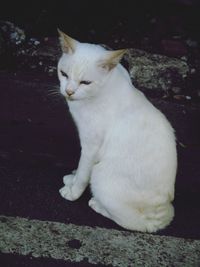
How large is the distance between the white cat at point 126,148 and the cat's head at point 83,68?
0.02m

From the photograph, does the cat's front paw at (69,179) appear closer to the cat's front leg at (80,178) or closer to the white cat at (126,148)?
the cat's front leg at (80,178)

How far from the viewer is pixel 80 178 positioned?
328cm

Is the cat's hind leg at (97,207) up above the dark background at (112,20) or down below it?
below

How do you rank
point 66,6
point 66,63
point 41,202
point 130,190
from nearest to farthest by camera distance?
point 66,63, point 130,190, point 41,202, point 66,6

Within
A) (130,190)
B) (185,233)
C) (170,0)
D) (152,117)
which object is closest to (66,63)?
(152,117)

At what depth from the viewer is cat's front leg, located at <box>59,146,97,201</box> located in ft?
10.3

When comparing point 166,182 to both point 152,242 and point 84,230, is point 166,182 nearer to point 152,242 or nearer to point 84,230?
point 152,242

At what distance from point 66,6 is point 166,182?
2.25m

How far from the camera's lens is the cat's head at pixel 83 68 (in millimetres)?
2830

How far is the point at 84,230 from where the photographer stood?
10.3 feet

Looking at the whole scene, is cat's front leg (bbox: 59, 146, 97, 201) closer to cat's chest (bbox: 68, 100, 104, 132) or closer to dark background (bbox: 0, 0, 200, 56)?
cat's chest (bbox: 68, 100, 104, 132)

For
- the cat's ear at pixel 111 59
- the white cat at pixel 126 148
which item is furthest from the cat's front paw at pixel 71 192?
the cat's ear at pixel 111 59

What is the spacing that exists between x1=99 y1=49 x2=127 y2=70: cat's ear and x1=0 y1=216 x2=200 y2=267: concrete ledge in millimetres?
1093

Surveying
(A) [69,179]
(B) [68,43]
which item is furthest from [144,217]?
(B) [68,43]
